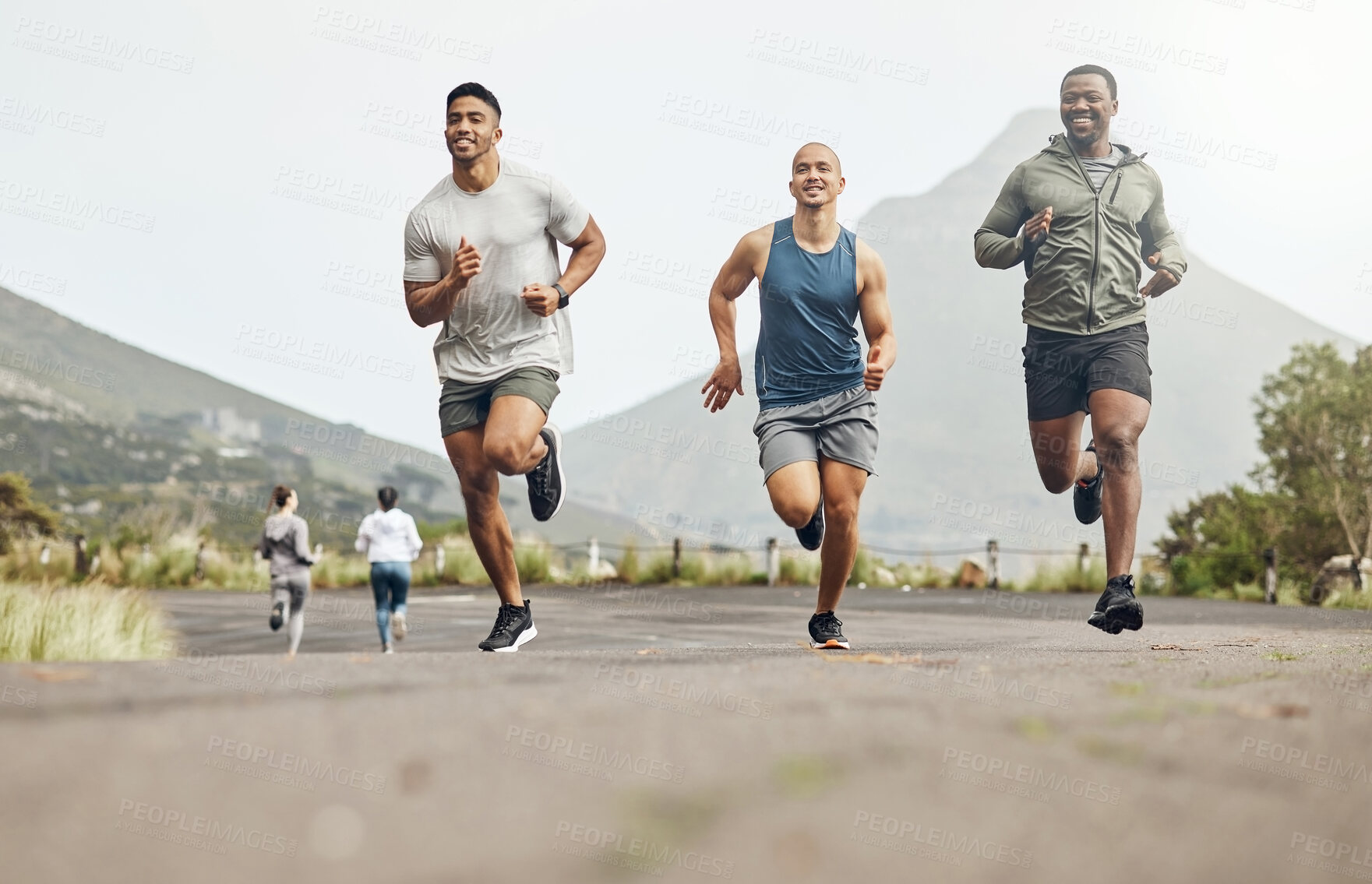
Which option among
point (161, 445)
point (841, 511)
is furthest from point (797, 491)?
point (161, 445)

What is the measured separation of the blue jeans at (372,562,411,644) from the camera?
40.0ft

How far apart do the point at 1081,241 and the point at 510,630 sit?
3.40m

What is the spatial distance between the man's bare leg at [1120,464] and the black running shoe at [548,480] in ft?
8.86

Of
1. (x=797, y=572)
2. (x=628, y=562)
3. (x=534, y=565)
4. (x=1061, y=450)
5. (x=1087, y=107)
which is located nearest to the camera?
(x=1087, y=107)

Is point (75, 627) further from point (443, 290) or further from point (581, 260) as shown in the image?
point (581, 260)

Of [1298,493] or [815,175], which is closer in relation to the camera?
[815,175]

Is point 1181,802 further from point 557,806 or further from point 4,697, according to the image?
point 4,697

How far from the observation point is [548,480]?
19.8ft

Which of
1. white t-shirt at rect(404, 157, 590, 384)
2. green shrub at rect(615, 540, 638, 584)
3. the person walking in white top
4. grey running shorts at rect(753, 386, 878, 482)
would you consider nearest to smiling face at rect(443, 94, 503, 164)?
white t-shirt at rect(404, 157, 590, 384)

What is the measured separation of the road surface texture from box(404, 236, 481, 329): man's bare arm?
2470 mm

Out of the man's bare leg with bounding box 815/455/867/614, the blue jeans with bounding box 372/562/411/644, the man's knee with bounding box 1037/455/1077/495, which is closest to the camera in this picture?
the man's bare leg with bounding box 815/455/867/614

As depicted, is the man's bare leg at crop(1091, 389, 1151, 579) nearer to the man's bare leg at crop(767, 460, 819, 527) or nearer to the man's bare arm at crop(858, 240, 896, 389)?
the man's bare arm at crop(858, 240, 896, 389)

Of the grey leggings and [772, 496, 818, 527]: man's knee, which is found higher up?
[772, 496, 818, 527]: man's knee

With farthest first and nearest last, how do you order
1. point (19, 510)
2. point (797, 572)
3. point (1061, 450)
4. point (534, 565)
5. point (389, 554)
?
point (19, 510)
point (534, 565)
point (797, 572)
point (389, 554)
point (1061, 450)
